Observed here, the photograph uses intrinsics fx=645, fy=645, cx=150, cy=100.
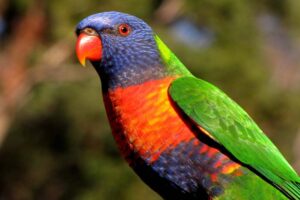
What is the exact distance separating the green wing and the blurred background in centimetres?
977

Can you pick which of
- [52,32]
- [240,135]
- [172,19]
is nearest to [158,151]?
[240,135]

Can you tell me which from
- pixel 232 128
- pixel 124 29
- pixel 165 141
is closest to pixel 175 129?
pixel 165 141

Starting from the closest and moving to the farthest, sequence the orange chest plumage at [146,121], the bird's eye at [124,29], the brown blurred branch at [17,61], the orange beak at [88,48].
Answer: the orange chest plumage at [146,121] < the orange beak at [88,48] < the bird's eye at [124,29] < the brown blurred branch at [17,61]

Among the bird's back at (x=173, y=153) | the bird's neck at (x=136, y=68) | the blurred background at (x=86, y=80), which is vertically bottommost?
the blurred background at (x=86, y=80)

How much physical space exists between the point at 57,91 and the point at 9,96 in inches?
44.6

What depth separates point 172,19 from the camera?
50.5 feet

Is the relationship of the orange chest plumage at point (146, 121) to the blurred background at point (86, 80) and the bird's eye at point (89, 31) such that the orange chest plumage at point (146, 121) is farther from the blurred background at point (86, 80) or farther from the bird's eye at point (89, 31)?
the blurred background at point (86, 80)

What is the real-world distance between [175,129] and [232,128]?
A: 288mm

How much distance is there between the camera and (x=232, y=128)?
2928mm

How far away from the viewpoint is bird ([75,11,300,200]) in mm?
2820

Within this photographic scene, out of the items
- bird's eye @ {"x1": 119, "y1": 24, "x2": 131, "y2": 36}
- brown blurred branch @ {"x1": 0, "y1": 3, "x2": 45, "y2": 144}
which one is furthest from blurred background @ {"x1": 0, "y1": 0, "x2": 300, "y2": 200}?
bird's eye @ {"x1": 119, "y1": 24, "x2": 131, "y2": 36}

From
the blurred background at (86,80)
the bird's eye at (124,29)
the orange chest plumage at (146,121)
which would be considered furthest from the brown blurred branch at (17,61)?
the orange chest plumage at (146,121)

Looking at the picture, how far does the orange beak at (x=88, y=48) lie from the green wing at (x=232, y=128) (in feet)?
1.30

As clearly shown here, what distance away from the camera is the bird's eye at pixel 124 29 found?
10.2 ft
